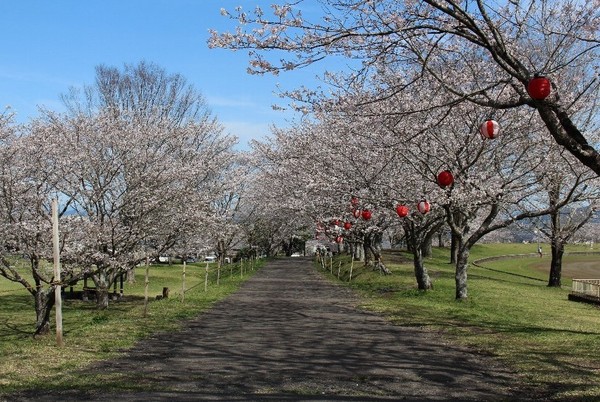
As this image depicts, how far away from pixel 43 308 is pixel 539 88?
11834 millimetres

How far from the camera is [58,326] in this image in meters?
11.0

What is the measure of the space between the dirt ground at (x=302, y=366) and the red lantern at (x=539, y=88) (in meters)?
3.74

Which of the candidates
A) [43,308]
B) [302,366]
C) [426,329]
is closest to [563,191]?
[426,329]

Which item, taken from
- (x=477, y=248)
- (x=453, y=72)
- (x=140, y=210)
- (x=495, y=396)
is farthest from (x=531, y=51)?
(x=477, y=248)

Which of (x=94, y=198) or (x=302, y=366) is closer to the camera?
(x=302, y=366)

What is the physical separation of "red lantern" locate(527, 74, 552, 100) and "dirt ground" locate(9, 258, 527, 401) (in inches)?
147

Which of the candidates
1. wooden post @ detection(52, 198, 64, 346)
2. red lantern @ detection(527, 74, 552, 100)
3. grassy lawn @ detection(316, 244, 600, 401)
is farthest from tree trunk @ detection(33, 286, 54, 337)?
red lantern @ detection(527, 74, 552, 100)

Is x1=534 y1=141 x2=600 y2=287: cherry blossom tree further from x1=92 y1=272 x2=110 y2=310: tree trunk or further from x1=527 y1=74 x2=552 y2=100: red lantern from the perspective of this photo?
x1=92 y1=272 x2=110 y2=310: tree trunk

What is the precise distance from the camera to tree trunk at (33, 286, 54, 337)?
45.7ft

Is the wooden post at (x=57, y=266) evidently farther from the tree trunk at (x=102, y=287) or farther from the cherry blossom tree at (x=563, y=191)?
the cherry blossom tree at (x=563, y=191)

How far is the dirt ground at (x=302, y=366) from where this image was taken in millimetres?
7230

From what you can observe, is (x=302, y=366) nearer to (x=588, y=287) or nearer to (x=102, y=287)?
(x=102, y=287)

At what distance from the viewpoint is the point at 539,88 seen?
782 centimetres

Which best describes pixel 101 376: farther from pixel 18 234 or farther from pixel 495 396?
pixel 18 234
